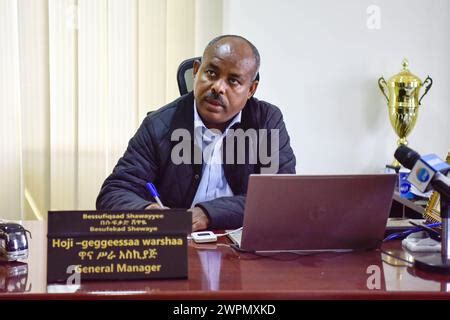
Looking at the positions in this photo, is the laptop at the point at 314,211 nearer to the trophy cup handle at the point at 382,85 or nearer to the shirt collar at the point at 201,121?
the shirt collar at the point at 201,121

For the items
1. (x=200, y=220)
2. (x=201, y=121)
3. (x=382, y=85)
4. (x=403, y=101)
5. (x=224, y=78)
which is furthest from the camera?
(x=382, y=85)

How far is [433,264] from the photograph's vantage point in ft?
3.92

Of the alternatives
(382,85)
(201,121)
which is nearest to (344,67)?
(382,85)

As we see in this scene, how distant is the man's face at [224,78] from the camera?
179 centimetres

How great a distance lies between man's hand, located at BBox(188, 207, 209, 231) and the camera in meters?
1.57

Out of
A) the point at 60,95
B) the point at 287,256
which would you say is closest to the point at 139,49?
the point at 60,95

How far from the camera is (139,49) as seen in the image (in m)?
3.08

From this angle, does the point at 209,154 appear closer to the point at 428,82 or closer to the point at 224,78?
the point at 224,78

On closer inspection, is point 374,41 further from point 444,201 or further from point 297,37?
point 444,201

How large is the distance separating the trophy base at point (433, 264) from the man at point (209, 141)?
626 mm

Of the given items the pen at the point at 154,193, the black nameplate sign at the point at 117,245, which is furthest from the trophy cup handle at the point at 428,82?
the black nameplate sign at the point at 117,245

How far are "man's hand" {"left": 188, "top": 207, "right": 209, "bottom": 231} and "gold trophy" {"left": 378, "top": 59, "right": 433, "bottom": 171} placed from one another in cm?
183

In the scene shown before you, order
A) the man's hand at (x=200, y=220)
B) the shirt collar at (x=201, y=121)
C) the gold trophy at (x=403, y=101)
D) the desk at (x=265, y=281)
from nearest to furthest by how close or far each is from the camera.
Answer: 1. the desk at (x=265, y=281)
2. the man's hand at (x=200, y=220)
3. the shirt collar at (x=201, y=121)
4. the gold trophy at (x=403, y=101)

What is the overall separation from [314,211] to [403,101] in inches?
82.9
